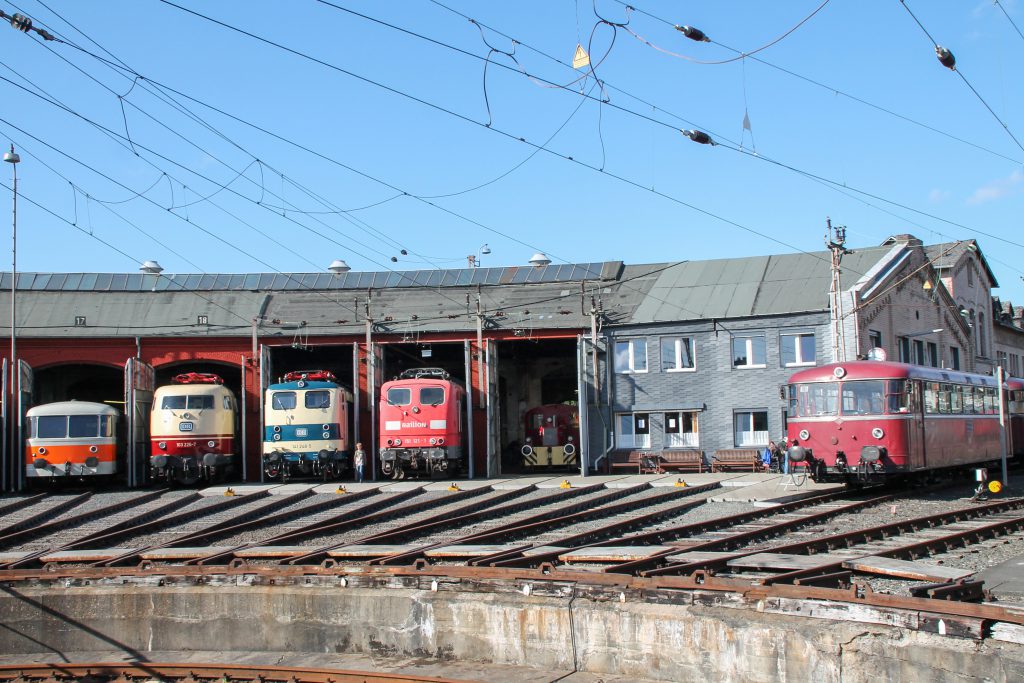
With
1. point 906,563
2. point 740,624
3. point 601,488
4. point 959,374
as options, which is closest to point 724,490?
point 601,488

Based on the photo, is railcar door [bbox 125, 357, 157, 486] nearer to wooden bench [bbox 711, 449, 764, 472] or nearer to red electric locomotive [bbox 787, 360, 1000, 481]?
wooden bench [bbox 711, 449, 764, 472]

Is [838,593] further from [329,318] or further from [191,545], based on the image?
[329,318]

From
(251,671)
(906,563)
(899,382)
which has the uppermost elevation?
(899,382)

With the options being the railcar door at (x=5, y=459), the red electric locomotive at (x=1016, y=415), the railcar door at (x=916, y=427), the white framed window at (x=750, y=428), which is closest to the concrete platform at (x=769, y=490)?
the railcar door at (x=916, y=427)

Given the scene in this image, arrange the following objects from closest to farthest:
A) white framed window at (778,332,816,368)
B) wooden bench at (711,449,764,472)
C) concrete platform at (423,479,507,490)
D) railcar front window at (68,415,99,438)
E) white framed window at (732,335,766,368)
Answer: concrete platform at (423,479,507,490), railcar front window at (68,415,99,438), wooden bench at (711,449,764,472), white framed window at (778,332,816,368), white framed window at (732,335,766,368)

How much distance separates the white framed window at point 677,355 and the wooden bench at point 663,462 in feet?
8.86

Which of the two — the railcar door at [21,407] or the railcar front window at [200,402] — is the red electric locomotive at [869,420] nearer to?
the railcar front window at [200,402]

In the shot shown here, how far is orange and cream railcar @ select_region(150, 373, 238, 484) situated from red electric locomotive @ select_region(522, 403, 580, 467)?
9.71 metres

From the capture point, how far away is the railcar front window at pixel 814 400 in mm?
20939

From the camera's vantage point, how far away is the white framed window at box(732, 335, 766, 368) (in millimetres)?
30375

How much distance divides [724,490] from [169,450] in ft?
52.5

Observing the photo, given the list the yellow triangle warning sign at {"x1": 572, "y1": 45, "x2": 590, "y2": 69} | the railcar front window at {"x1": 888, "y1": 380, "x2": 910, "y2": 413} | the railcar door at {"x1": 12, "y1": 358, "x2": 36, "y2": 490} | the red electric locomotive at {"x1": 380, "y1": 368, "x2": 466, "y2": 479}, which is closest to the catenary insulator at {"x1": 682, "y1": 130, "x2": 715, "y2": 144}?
the yellow triangle warning sign at {"x1": 572, "y1": 45, "x2": 590, "y2": 69}

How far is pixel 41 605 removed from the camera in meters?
11.2

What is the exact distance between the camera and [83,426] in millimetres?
26938
